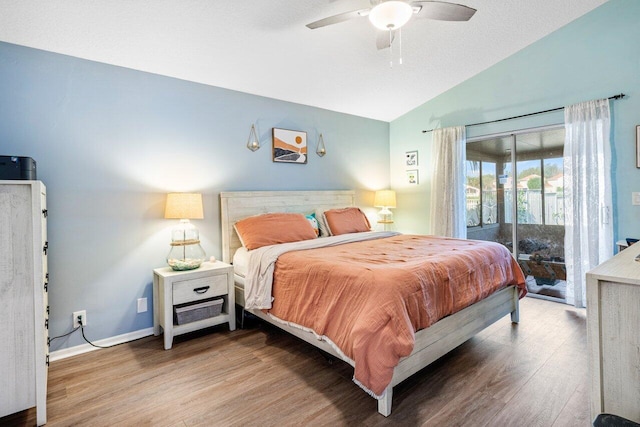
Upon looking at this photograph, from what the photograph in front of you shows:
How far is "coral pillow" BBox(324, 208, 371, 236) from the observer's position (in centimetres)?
381

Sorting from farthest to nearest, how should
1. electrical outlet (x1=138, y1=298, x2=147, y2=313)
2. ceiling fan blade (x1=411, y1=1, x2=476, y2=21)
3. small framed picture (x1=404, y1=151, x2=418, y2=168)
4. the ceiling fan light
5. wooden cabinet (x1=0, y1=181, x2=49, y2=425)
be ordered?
small framed picture (x1=404, y1=151, x2=418, y2=168) → electrical outlet (x1=138, y1=298, x2=147, y2=313) → ceiling fan blade (x1=411, y1=1, x2=476, y2=21) → the ceiling fan light → wooden cabinet (x1=0, y1=181, x2=49, y2=425)

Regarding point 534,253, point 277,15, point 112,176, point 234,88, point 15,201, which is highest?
point 277,15

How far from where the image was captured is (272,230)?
127 inches

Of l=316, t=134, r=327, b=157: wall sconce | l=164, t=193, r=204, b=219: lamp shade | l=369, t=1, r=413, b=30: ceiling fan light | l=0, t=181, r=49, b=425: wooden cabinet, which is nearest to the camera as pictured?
l=0, t=181, r=49, b=425: wooden cabinet

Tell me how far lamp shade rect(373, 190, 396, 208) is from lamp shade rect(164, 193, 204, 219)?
106 inches

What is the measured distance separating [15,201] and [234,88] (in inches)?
87.6

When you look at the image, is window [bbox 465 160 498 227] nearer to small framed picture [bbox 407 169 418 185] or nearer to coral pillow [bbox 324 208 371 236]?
small framed picture [bbox 407 169 418 185]

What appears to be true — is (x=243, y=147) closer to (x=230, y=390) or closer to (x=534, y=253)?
(x=230, y=390)

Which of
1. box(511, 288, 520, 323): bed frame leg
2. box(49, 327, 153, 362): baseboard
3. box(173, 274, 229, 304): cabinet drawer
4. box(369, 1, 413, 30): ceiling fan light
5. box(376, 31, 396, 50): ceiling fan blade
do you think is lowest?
box(49, 327, 153, 362): baseboard

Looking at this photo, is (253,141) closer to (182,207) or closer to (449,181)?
(182,207)

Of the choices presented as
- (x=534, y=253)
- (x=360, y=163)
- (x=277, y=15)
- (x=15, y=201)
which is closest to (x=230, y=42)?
(x=277, y=15)

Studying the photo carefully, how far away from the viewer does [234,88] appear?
345 centimetres

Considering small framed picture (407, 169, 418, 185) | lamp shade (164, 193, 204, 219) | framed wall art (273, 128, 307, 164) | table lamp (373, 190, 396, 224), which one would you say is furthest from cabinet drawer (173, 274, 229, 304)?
small framed picture (407, 169, 418, 185)

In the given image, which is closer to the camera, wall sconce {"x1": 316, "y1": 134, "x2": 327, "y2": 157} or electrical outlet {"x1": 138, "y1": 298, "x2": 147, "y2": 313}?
electrical outlet {"x1": 138, "y1": 298, "x2": 147, "y2": 313}
